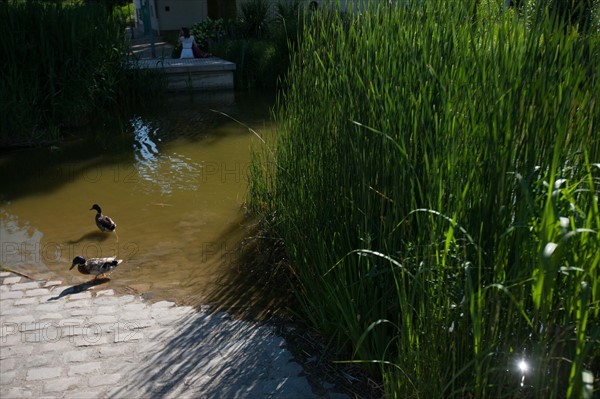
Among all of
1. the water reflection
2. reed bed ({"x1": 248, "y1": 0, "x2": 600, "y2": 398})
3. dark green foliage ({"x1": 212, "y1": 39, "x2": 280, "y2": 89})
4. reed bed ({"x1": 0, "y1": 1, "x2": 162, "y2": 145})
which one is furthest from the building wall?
reed bed ({"x1": 248, "y1": 0, "x2": 600, "y2": 398})

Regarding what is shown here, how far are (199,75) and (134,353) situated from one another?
11.0 meters

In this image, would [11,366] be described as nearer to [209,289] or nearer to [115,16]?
[209,289]

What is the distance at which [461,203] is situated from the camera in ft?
8.92

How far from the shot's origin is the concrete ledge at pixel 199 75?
543 inches

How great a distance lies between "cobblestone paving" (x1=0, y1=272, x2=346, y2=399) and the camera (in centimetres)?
341

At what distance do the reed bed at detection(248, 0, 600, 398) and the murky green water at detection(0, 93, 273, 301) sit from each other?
1861mm

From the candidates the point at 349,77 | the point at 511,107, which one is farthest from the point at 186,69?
the point at 511,107

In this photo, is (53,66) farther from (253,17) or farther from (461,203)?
(253,17)

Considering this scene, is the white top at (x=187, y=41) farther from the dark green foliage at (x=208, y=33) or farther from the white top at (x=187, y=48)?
the dark green foliage at (x=208, y=33)

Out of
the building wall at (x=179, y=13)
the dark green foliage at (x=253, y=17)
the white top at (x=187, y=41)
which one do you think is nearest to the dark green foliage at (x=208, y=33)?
the dark green foliage at (x=253, y=17)

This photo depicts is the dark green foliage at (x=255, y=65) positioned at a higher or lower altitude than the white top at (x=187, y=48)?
lower

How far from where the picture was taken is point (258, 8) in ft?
65.4

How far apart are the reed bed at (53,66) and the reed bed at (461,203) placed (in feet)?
22.6

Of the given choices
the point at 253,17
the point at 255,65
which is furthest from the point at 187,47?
the point at 253,17
